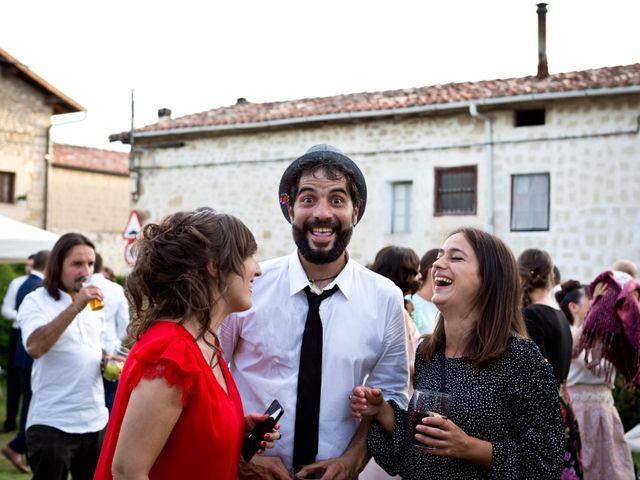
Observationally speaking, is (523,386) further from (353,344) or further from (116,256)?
(116,256)

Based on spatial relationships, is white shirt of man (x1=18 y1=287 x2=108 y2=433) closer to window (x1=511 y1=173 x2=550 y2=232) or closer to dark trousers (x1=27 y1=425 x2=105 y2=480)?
dark trousers (x1=27 y1=425 x2=105 y2=480)

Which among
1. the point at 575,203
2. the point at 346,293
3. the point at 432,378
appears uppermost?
the point at 575,203

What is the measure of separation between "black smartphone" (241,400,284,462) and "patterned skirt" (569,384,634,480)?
4812mm

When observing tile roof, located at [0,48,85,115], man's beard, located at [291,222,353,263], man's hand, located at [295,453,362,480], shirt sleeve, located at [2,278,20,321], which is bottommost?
man's hand, located at [295,453,362,480]

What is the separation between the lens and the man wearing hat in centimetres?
346

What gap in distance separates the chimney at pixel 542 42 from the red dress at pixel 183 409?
17997 mm

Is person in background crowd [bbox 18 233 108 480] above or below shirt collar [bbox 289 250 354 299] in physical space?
below

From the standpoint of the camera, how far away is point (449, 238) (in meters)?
3.71

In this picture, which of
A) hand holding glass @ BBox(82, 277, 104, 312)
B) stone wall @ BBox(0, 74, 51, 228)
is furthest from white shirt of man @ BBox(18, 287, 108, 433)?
stone wall @ BBox(0, 74, 51, 228)

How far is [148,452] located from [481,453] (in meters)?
1.30

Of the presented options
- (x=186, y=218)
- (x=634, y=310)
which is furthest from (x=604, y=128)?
(x=186, y=218)

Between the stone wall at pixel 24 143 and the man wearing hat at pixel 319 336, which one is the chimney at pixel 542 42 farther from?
the man wearing hat at pixel 319 336

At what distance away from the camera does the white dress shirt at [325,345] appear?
11.4 ft

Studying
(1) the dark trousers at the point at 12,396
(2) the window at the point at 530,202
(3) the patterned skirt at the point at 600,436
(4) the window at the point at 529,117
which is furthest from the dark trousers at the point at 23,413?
(4) the window at the point at 529,117
